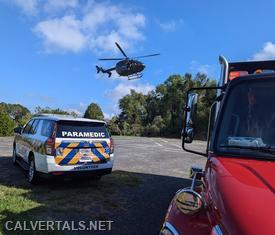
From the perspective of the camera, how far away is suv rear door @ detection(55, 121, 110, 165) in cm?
922

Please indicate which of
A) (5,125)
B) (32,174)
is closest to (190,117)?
(32,174)

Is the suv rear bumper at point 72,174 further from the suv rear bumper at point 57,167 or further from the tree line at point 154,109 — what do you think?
the tree line at point 154,109

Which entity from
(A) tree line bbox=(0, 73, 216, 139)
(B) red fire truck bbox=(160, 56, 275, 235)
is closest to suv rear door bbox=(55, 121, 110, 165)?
(B) red fire truck bbox=(160, 56, 275, 235)

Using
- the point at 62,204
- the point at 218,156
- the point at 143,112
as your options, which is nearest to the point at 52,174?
the point at 62,204

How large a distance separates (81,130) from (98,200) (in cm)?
208

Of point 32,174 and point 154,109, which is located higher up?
point 154,109

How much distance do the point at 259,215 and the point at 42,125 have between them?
8545mm

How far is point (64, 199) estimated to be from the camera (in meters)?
8.18

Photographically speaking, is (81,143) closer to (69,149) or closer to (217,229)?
(69,149)

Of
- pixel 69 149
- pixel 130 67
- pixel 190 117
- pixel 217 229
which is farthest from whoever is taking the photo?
pixel 130 67

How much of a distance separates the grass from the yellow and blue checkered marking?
67 centimetres

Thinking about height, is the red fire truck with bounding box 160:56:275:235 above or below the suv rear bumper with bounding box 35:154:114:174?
above

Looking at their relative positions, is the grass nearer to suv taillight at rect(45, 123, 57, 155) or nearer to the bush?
suv taillight at rect(45, 123, 57, 155)

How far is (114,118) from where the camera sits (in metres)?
56.2
